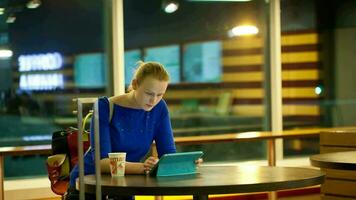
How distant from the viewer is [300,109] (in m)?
7.31

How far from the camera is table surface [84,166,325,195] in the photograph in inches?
96.0

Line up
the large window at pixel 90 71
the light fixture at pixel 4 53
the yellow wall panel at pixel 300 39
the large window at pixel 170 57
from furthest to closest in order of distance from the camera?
1. the yellow wall panel at pixel 300 39
2. the large window at pixel 170 57
3. the large window at pixel 90 71
4. the light fixture at pixel 4 53

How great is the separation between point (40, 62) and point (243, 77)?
2180 millimetres

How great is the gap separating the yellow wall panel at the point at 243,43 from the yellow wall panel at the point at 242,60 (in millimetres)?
107

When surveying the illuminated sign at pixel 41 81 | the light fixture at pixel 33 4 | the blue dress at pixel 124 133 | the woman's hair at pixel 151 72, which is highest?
the light fixture at pixel 33 4

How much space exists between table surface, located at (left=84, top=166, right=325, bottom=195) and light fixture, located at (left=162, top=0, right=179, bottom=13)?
382 centimetres

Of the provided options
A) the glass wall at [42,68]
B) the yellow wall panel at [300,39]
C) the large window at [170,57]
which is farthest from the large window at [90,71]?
the yellow wall panel at [300,39]

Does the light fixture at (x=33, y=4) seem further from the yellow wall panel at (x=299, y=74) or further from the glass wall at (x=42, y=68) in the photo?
the yellow wall panel at (x=299, y=74)

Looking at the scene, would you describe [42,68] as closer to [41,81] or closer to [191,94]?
[41,81]

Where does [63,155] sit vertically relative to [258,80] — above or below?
below

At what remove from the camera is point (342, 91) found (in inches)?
295

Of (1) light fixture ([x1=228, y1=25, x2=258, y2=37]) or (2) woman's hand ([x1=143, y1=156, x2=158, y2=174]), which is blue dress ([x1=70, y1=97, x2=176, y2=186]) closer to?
(2) woman's hand ([x1=143, y1=156, x2=158, y2=174])

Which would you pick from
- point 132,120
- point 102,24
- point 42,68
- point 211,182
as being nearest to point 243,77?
point 102,24

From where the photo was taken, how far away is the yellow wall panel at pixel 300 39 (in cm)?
719
